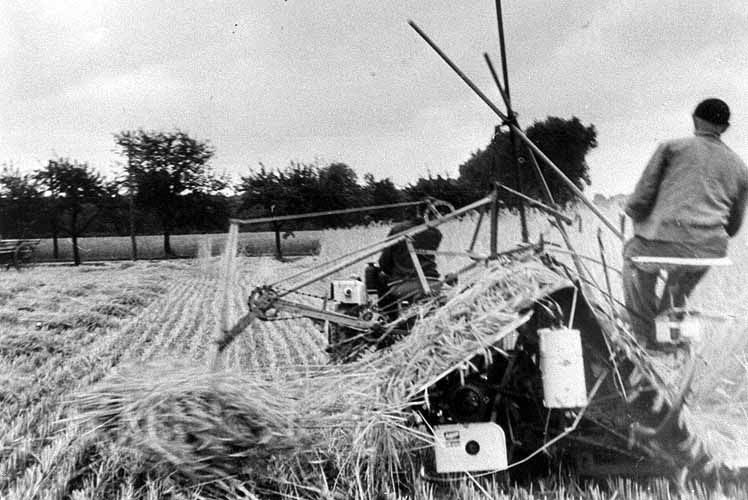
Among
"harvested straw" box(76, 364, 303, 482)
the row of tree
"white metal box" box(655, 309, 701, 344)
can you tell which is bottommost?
"harvested straw" box(76, 364, 303, 482)

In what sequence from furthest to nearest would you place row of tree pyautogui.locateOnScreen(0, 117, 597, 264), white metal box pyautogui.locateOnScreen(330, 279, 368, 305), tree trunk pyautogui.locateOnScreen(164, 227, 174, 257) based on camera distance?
tree trunk pyautogui.locateOnScreen(164, 227, 174, 257) → row of tree pyautogui.locateOnScreen(0, 117, 597, 264) → white metal box pyautogui.locateOnScreen(330, 279, 368, 305)

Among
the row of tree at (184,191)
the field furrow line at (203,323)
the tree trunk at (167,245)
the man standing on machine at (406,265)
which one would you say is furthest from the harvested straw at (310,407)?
the tree trunk at (167,245)

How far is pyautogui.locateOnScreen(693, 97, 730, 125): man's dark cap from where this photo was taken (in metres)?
3.58

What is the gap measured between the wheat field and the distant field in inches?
7.4

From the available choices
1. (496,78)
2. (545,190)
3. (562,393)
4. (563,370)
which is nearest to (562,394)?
(562,393)

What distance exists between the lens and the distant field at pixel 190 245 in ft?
→ 23.9

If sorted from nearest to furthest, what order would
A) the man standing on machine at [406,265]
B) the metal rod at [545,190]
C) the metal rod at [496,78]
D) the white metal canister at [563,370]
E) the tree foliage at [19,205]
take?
1. the white metal canister at [563,370]
2. the metal rod at [545,190]
3. the metal rod at [496,78]
4. the man standing on machine at [406,265]
5. the tree foliage at [19,205]

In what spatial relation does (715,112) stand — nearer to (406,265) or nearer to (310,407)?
(406,265)

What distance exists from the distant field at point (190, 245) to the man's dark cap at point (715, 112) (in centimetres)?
439

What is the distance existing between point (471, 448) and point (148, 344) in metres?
5.01

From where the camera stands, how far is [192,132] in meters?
6.13

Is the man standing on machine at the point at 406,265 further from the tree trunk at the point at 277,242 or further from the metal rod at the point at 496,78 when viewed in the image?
the tree trunk at the point at 277,242

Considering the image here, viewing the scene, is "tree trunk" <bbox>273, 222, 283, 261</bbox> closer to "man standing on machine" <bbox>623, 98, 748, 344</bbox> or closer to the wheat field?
the wheat field

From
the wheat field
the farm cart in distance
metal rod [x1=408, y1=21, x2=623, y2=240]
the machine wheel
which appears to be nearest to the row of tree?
the farm cart in distance
